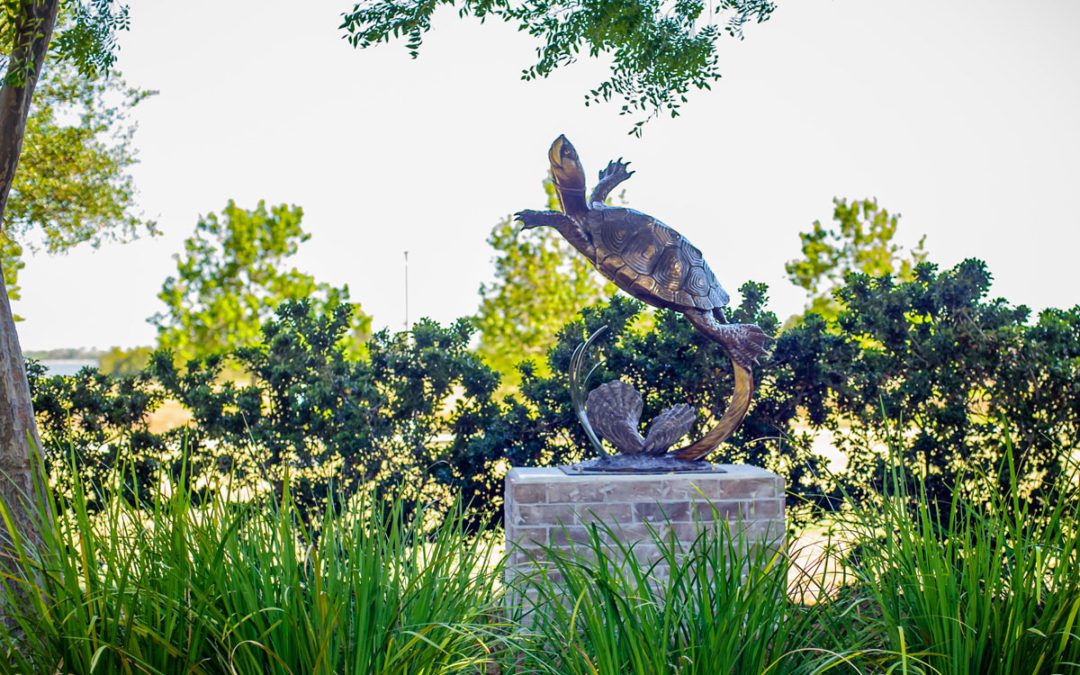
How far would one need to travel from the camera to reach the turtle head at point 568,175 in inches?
201

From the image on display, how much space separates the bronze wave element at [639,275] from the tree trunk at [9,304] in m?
2.40

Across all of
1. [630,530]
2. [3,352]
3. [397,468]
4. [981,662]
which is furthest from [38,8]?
[981,662]

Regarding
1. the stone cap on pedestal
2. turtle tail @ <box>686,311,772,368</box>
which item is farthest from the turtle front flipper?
the stone cap on pedestal

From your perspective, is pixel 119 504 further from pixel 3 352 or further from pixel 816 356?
pixel 816 356

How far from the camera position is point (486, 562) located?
106 inches

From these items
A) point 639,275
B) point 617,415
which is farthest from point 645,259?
point 617,415

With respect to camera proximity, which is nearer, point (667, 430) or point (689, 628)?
point (689, 628)

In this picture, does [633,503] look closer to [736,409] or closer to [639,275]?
[736,409]

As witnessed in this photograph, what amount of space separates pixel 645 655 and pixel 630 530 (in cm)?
290

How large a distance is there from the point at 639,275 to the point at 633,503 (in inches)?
46.4

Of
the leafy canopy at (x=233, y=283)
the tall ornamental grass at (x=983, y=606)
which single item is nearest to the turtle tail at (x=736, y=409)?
the tall ornamental grass at (x=983, y=606)

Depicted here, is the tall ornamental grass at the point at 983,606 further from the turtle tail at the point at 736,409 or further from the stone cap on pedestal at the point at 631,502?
the turtle tail at the point at 736,409

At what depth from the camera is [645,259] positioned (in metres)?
5.18

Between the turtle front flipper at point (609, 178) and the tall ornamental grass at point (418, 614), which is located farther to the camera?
the turtle front flipper at point (609, 178)
